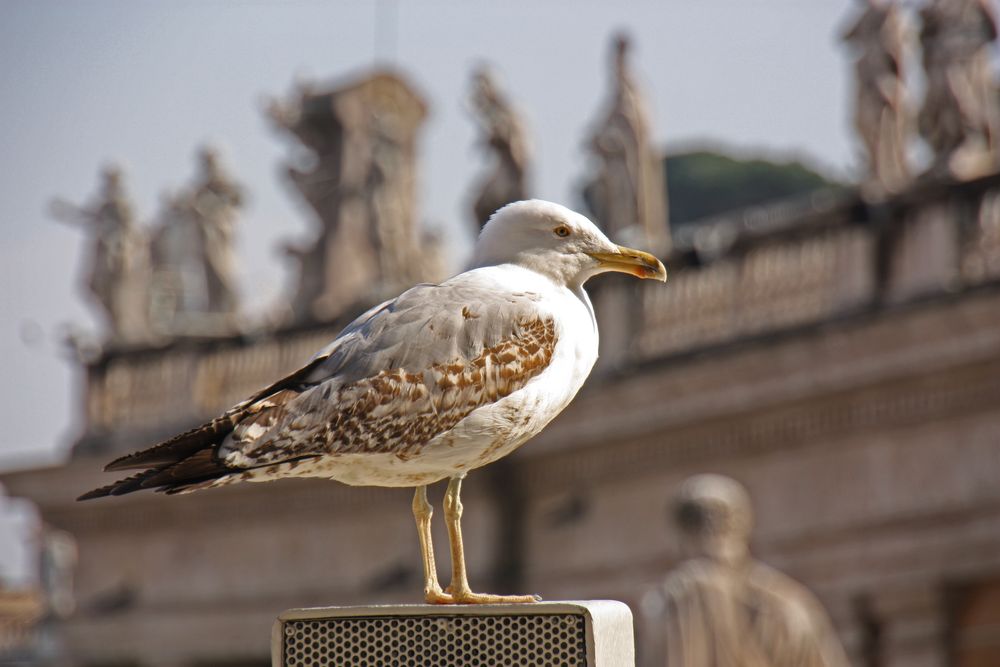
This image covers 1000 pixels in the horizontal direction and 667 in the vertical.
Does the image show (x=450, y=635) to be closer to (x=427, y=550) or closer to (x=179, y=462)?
(x=427, y=550)

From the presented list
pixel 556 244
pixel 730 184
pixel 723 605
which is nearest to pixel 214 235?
pixel 723 605

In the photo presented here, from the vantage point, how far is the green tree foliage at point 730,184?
6344 cm

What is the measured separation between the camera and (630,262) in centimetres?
475

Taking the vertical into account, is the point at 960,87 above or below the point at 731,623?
above

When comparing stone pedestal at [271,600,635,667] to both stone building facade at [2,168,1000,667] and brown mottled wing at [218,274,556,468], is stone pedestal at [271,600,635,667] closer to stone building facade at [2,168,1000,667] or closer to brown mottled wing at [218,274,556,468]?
brown mottled wing at [218,274,556,468]

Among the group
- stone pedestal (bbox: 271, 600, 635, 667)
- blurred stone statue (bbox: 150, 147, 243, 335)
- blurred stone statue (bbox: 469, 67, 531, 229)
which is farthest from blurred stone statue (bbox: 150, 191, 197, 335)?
stone pedestal (bbox: 271, 600, 635, 667)

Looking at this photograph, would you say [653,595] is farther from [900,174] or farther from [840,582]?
[900,174]

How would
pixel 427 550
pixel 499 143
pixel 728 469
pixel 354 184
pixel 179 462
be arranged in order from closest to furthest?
pixel 179 462, pixel 427 550, pixel 728 469, pixel 499 143, pixel 354 184

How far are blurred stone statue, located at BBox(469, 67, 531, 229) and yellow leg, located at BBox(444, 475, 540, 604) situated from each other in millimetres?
14423

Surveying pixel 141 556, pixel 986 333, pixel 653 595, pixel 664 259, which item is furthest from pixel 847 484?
pixel 141 556

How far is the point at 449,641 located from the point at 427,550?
220mm

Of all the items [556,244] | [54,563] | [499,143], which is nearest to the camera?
[556,244]

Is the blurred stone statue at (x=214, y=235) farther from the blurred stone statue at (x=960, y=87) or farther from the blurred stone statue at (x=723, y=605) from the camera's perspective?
the blurred stone statue at (x=723, y=605)

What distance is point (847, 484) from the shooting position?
48.7 ft
